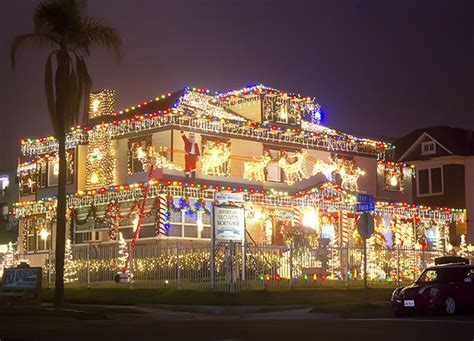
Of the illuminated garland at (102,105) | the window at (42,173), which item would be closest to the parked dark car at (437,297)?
the illuminated garland at (102,105)

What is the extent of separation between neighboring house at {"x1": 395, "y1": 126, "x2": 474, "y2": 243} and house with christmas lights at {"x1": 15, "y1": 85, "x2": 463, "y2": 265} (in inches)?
241

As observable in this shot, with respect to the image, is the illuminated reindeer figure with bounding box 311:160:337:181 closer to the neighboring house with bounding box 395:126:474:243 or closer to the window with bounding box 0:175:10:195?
the neighboring house with bounding box 395:126:474:243

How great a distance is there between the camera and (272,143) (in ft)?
135

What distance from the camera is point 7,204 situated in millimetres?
66062

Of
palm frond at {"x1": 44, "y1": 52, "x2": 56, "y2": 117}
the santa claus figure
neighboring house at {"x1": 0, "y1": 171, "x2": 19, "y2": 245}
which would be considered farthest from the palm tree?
neighboring house at {"x1": 0, "y1": 171, "x2": 19, "y2": 245}

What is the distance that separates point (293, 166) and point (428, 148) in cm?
1617

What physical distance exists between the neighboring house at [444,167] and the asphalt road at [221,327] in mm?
31308

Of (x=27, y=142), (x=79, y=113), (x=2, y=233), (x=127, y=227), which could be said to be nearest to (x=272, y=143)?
(x=127, y=227)

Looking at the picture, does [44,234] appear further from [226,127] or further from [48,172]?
[226,127]

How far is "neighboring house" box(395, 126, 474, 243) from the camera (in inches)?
2062

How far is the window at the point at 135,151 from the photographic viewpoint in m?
38.3

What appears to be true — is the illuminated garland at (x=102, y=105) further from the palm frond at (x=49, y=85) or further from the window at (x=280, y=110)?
the palm frond at (x=49, y=85)

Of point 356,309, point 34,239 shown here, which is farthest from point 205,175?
point 356,309

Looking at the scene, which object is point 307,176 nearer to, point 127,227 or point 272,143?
point 272,143
